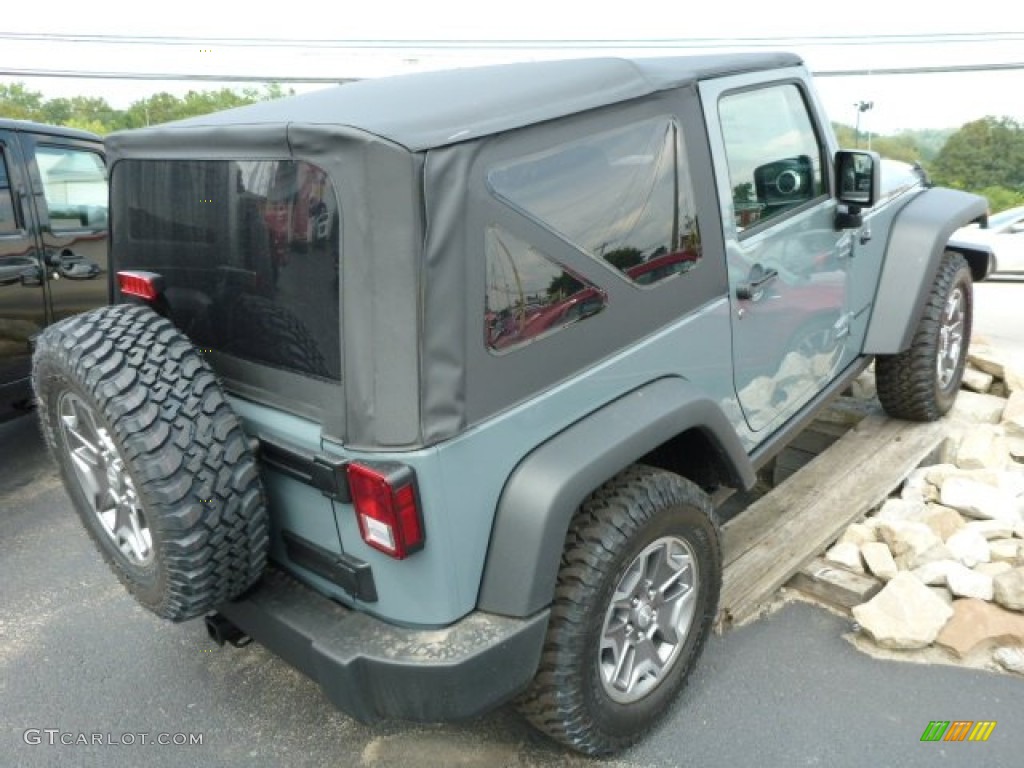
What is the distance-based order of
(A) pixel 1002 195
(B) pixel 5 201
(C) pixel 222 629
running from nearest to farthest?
1. (C) pixel 222 629
2. (B) pixel 5 201
3. (A) pixel 1002 195

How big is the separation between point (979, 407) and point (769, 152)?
234 centimetres

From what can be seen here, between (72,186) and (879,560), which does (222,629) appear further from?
(72,186)

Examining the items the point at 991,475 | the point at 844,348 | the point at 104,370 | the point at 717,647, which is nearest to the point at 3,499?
the point at 104,370

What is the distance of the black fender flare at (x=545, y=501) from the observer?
75.7 inches

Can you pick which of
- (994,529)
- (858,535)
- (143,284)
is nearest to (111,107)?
(143,284)

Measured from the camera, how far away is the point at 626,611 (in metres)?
2.31

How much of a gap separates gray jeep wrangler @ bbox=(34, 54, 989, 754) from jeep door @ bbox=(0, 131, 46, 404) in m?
2.18

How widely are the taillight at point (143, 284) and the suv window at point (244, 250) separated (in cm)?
3

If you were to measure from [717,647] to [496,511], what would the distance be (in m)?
1.31

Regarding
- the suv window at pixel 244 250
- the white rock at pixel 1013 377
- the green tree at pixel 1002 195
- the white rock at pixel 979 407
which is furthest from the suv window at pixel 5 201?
the green tree at pixel 1002 195

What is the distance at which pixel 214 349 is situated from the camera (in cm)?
227

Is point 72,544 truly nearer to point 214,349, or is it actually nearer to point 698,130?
point 214,349

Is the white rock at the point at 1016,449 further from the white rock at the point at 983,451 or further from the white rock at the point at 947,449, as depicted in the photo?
the white rock at the point at 947,449

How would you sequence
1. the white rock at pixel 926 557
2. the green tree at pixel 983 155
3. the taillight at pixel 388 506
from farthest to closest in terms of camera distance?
the green tree at pixel 983 155
the white rock at pixel 926 557
the taillight at pixel 388 506
